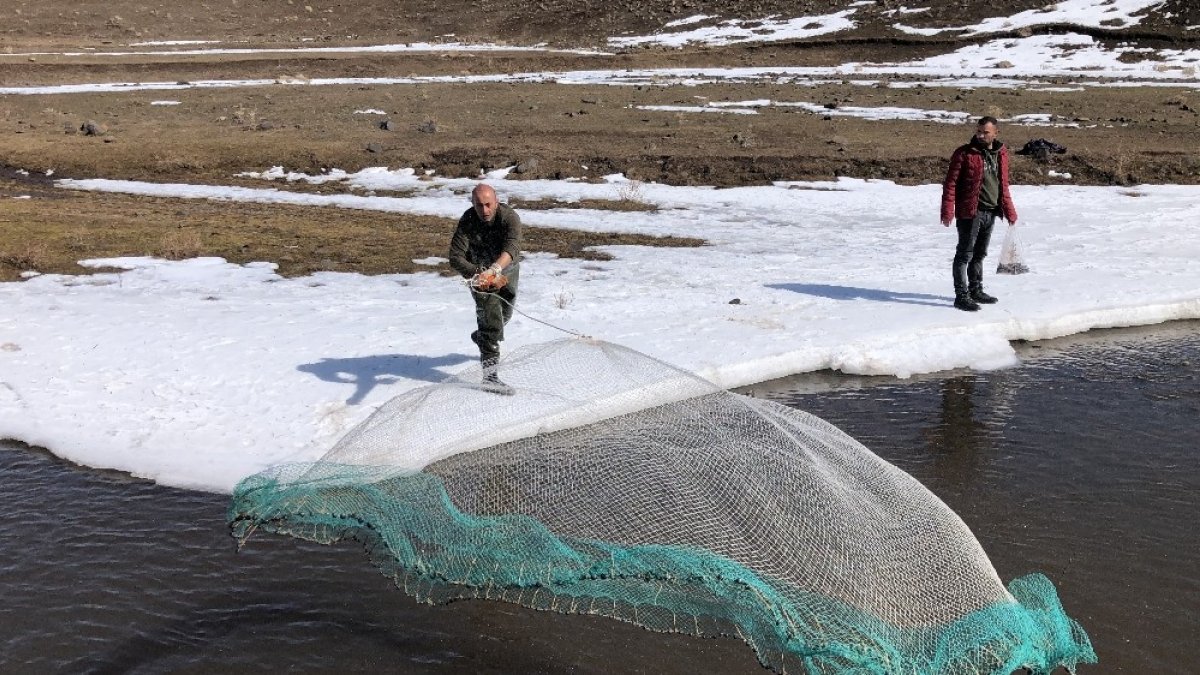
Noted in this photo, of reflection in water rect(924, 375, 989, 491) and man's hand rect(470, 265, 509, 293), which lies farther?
reflection in water rect(924, 375, 989, 491)

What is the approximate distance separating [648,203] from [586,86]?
972 inches

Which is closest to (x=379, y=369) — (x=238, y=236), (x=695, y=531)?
(x=695, y=531)

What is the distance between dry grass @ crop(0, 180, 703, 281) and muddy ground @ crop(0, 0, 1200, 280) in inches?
2.3

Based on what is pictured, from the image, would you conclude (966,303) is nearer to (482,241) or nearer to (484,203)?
(482,241)

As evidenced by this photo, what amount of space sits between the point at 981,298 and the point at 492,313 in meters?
6.39

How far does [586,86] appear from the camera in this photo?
44031mm

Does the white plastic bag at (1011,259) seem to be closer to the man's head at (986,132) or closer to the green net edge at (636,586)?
the man's head at (986,132)

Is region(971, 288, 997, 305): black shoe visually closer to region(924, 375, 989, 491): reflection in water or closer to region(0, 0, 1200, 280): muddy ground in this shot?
region(924, 375, 989, 491): reflection in water

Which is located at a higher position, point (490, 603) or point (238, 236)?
point (238, 236)

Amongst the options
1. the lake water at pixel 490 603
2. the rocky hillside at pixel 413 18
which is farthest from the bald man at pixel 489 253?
the rocky hillside at pixel 413 18

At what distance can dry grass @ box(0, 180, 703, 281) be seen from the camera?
1529 centimetres

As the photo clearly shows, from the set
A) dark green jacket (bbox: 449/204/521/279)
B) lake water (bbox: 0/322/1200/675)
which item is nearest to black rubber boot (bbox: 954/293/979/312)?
lake water (bbox: 0/322/1200/675)

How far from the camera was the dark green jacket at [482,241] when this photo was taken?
909cm

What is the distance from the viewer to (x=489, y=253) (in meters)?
9.38
